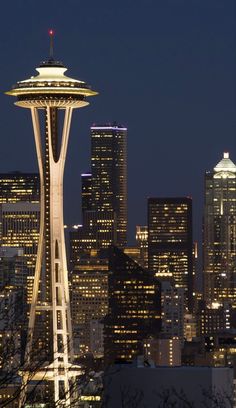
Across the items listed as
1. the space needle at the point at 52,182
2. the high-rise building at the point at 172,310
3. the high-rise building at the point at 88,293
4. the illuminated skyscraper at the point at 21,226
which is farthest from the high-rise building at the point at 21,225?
the space needle at the point at 52,182

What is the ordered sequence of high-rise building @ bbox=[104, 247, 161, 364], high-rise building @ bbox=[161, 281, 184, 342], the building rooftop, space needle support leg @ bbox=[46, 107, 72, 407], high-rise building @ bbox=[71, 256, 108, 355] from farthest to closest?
the building rooftop, high-rise building @ bbox=[71, 256, 108, 355], high-rise building @ bbox=[161, 281, 184, 342], high-rise building @ bbox=[104, 247, 161, 364], space needle support leg @ bbox=[46, 107, 72, 407]

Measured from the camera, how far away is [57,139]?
88.8 m

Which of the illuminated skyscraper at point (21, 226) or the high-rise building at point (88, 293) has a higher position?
the illuminated skyscraper at point (21, 226)

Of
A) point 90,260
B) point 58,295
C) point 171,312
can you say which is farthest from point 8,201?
point 58,295

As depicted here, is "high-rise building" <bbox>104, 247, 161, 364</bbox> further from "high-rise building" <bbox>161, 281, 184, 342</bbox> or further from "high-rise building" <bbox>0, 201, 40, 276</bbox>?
"high-rise building" <bbox>0, 201, 40, 276</bbox>

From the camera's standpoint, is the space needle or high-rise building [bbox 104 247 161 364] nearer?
the space needle

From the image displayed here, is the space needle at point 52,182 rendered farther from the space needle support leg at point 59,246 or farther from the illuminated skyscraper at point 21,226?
the illuminated skyscraper at point 21,226

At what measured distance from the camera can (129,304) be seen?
136375 millimetres

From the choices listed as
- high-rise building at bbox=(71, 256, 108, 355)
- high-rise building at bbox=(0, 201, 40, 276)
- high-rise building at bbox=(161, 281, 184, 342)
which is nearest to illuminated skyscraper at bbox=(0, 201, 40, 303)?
high-rise building at bbox=(0, 201, 40, 276)

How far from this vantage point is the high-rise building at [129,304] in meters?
127

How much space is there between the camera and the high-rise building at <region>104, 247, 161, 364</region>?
12712 centimetres

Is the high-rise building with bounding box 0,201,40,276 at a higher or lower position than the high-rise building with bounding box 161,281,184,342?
higher

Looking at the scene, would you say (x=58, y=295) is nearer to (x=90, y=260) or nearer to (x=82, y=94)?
(x=82, y=94)

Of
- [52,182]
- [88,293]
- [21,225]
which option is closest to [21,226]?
[21,225]
